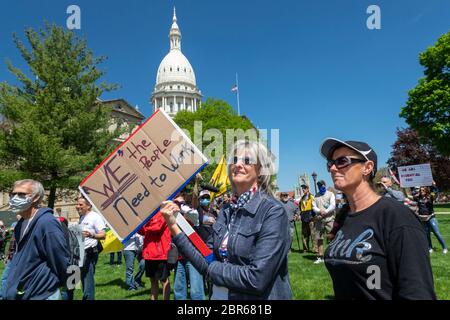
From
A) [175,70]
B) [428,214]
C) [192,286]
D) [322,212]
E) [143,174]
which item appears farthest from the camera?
[175,70]

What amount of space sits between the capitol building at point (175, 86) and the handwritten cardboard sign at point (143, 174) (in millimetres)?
121241

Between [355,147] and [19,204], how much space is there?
10.5 feet

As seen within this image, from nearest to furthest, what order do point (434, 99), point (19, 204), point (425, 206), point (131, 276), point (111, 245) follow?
point (19, 204) → point (131, 276) → point (111, 245) → point (425, 206) → point (434, 99)

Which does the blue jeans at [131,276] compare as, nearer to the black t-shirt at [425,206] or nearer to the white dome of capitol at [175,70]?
the black t-shirt at [425,206]

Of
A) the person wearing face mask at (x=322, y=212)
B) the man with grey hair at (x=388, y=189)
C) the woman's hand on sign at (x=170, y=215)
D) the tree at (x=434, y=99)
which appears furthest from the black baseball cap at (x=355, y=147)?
the tree at (x=434, y=99)

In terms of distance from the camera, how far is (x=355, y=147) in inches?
92.2

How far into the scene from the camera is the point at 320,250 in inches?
390

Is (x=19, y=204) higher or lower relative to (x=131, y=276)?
higher

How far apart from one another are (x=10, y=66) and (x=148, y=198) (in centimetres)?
2410

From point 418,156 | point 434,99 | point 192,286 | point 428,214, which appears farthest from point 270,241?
point 418,156

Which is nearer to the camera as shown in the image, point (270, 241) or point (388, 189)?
point (270, 241)

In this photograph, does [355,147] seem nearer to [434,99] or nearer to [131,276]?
[131,276]
